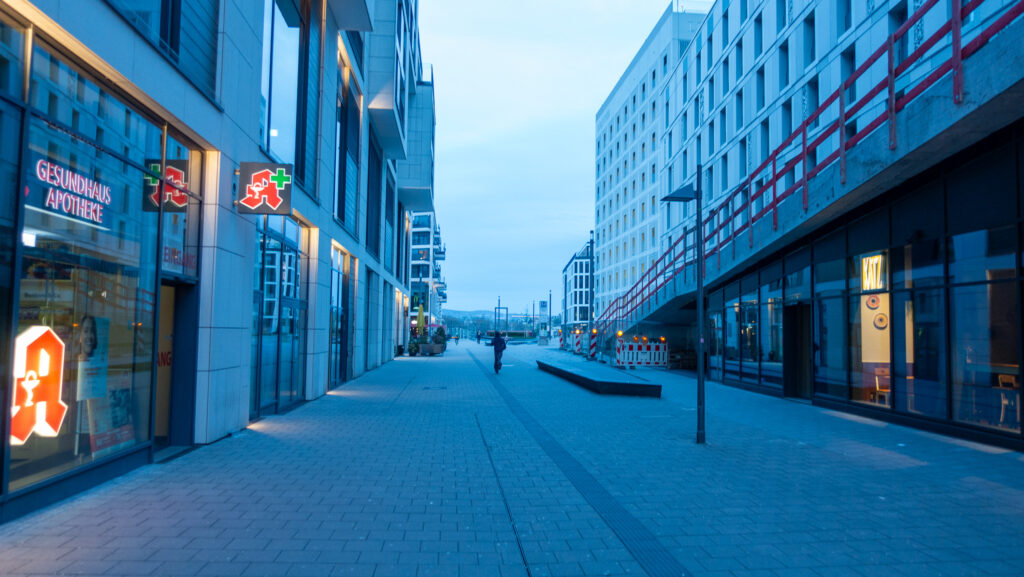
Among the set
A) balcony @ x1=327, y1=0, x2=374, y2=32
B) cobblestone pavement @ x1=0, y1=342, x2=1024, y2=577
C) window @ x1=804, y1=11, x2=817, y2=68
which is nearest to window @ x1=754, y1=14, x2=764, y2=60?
window @ x1=804, y1=11, x2=817, y2=68

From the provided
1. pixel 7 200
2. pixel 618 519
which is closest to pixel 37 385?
pixel 7 200

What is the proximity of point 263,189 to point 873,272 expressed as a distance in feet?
35.4

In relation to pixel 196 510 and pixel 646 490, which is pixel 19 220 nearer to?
pixel 196 510

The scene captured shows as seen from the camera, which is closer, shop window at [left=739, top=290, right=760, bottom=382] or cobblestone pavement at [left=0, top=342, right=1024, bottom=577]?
cobblestone pavement at [left=0, top=342, right=1024, bottom=577]

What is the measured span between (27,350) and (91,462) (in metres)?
1.56

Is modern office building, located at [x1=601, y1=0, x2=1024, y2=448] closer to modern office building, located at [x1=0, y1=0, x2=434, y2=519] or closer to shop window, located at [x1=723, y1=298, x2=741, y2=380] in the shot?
shop window, located at [x1=723, y1=298, x2=741, y2=380]

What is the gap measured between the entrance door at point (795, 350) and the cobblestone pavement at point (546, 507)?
15.2 feet

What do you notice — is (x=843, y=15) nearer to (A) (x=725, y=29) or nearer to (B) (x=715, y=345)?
(A) (x=725, y=29)

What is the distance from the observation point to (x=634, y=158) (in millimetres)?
46594

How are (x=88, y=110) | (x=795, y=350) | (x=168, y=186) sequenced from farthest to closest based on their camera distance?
(x=795, y=350) → (x=168, y=186) → (x=88, y=110)

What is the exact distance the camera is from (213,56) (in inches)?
338

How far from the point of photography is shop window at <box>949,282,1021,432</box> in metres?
8.77

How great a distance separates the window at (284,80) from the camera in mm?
10844

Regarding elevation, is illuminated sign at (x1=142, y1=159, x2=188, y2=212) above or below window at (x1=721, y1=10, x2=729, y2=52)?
below
